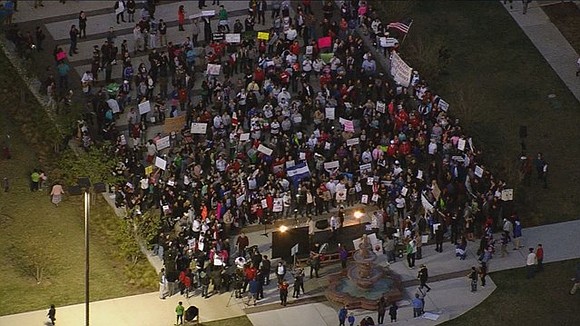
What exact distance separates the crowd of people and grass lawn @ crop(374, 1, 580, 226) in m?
1.51

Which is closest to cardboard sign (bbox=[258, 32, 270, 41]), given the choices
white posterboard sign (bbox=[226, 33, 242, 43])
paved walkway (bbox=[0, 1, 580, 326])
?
white posterboard sign (bbox=[226, 33, 242, 43])

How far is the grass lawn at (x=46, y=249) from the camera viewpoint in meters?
71.8

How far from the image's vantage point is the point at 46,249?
74062 mm

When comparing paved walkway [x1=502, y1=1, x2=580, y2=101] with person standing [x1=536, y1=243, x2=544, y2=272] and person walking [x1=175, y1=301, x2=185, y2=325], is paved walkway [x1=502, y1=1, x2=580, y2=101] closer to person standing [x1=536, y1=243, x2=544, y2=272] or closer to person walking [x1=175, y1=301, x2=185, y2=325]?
person standing [x1=536, y1=243, x2=544, y2=272]

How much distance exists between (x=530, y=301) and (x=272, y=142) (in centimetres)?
1341

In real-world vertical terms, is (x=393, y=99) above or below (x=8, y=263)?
above

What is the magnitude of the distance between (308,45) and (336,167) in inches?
438

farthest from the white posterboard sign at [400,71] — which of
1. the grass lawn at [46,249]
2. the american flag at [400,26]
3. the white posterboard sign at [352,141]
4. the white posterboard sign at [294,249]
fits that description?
the grass lawn at [46,249]

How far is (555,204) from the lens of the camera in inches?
3041

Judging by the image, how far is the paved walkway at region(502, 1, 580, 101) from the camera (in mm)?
86062

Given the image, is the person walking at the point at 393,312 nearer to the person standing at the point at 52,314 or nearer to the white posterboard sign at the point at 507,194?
the white posterboard sign at the point at 507,194

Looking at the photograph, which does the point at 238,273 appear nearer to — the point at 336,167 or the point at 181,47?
the point at 336,167

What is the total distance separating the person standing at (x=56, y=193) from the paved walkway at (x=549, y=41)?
23187 millimetres

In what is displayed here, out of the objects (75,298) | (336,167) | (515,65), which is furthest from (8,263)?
(515,65)
